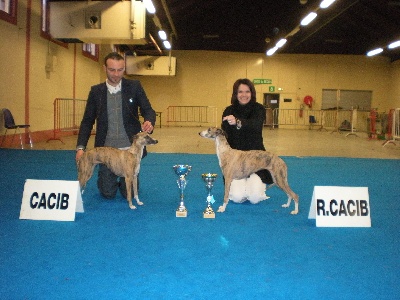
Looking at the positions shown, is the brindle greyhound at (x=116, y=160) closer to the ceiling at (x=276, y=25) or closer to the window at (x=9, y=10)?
the window at (x=9, y=10)

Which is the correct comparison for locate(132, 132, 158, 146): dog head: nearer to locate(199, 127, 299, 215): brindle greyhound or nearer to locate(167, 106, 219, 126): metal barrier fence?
locate(199, 127, 299, 215): brindle greyhound

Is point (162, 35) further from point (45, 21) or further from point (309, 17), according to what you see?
point (45, 21)

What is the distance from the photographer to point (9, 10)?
889cm

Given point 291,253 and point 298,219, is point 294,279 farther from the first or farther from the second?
point 298,219

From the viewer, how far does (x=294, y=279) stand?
2168 millimetres

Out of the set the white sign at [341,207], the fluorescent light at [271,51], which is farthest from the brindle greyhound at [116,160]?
the fluorescent light at [271,51]

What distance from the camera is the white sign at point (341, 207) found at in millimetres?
3197

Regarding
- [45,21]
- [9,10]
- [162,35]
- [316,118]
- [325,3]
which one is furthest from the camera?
[316,118]

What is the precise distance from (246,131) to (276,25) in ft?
54.3

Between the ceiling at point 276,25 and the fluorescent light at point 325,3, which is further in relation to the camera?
the ceiling at point 276,25

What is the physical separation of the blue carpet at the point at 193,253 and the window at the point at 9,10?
233 inches

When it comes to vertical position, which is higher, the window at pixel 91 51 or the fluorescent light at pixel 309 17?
the fluorescent light at pixel 309 17

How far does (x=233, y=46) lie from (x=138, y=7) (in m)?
13.5

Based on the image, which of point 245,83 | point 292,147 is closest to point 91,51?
point 292,147
